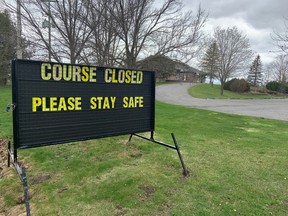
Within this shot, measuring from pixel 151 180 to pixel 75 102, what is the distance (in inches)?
68.2

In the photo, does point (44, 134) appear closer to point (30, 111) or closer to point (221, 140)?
point (30, 111)

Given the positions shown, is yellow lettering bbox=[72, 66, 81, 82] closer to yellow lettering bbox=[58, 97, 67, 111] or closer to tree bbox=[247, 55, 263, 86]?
yellow lettering bbox=[58, 97, 67, 111]

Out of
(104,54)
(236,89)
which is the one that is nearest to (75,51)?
(104,54)

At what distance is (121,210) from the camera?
10.3ft

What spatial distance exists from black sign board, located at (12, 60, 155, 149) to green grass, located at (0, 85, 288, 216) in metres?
0.70

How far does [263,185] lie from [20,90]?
12.7 feet

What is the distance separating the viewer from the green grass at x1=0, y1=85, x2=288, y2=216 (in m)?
3.24

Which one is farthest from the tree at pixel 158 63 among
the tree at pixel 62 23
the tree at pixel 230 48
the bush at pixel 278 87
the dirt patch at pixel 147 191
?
the bush at pixel 278 87

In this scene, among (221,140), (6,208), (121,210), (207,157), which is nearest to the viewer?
(121,210)

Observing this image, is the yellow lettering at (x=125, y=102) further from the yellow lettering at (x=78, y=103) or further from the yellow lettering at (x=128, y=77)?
the yellow lettering at (x=78, y=103)

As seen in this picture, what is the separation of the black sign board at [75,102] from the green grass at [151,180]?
696 mm

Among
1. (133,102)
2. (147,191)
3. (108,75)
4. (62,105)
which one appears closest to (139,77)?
(133,102)

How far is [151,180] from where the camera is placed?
3969 millimetres

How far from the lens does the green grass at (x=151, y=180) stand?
10.6 feet
